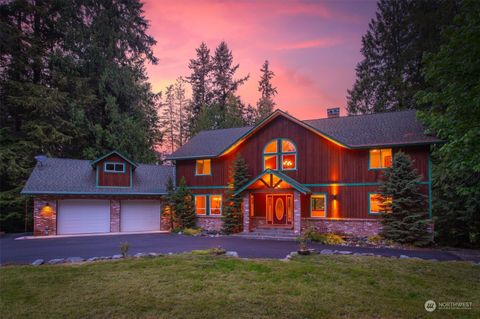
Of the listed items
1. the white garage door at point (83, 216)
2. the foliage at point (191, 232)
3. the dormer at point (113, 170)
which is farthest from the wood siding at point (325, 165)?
the white garage door at point (83, 216)

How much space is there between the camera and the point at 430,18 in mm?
27969

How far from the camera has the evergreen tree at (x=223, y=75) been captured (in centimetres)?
4425

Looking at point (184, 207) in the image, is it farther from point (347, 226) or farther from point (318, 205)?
point (347, 226)

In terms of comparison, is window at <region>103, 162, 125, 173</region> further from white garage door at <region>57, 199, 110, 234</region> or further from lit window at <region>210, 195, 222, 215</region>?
lit window at <region>210, 195, 222, 215</region>

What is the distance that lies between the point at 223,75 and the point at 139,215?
2524 centimetres

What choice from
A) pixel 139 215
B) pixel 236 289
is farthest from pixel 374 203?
pixel 139 215

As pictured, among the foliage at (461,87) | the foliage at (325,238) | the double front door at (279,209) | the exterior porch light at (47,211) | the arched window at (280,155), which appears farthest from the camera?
the double front door at (279,209)

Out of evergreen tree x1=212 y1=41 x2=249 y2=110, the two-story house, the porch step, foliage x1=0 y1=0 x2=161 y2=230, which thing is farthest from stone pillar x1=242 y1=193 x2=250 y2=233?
evergreen tree x1=212 y1=41 x2=249 y2=110

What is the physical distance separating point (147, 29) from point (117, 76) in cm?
674

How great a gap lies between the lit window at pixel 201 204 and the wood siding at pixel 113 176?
4832 mm

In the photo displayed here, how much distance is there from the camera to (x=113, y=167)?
78.6 feet

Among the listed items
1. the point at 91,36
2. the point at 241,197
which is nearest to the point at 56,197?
the point at 241,197

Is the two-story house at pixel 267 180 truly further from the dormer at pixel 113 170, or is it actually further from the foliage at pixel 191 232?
the foliage at pixel 191 232

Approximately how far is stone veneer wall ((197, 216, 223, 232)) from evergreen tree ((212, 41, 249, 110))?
73.2 ft
